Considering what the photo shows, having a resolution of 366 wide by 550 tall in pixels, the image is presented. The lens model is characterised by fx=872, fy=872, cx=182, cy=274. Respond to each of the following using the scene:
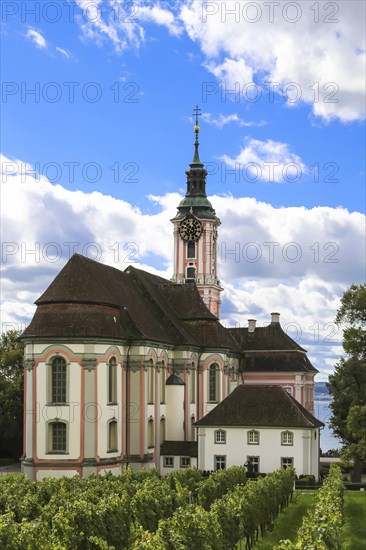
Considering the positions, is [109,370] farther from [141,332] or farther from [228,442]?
[228,442]

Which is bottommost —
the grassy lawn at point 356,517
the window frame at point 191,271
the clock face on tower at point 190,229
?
the grassy lawn at point 356,517

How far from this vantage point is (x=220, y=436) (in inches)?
2280

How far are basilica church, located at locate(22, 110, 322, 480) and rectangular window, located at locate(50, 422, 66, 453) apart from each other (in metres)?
0.07

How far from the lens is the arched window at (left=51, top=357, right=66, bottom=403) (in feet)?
176

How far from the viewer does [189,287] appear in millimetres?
73625

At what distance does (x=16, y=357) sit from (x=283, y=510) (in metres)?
37.2

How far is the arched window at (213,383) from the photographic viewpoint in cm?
6988

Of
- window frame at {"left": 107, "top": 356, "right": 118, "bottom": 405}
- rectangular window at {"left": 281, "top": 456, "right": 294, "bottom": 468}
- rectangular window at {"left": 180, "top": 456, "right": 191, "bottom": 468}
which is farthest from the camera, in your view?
rectangular window at {"left": 180, "top": 456, "right": 191, "bottom": 468}

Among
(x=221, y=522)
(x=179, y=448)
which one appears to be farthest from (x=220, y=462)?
(x=221, y=522)

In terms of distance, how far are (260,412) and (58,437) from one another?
13.7m

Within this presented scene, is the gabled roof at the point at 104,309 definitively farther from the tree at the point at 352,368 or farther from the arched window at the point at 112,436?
the tree at the point at 352,368

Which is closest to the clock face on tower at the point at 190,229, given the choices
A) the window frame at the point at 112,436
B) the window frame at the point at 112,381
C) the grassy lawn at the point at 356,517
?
the window frame at the point at 112,381

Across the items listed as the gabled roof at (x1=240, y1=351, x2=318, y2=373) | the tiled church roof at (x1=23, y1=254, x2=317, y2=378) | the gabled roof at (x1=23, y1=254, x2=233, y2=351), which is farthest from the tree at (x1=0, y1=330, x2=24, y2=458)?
the gabled roof at (x1=240, y1=351, x2=318, y2=373)

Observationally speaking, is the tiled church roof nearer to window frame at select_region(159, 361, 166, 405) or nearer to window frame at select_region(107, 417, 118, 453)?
window frame at select_region(159, 361, 166, 405)
